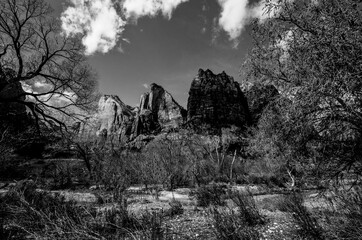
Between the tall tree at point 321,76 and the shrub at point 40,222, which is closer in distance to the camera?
the shrub at point 40,222

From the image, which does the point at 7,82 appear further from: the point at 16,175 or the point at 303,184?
the point at 303,184

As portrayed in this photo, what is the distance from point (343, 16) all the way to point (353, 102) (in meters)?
2.12

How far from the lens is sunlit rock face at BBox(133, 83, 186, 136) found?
86.2 metres

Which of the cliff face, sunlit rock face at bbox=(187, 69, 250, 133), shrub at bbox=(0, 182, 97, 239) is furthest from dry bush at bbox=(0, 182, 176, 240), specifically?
the cliff face

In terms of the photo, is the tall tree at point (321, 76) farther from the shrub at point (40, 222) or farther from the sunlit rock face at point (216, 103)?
the sunlit rock face at point (216, 103)

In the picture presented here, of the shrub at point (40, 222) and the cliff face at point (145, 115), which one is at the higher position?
the cliff face at point (145, 115)

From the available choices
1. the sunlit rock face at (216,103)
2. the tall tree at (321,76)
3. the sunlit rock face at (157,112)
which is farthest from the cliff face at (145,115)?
the tall tree at (321,76)

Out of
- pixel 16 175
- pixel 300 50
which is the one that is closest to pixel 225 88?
pixel 16 175

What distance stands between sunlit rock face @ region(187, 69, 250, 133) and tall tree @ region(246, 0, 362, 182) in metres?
69.9

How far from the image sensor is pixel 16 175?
63.4 ft

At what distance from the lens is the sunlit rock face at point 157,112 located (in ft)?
283

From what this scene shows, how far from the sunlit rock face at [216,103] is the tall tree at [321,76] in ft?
229

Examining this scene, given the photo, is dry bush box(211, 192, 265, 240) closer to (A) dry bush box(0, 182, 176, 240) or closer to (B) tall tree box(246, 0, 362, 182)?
(A) dry bush box(0, 182, 176, 240)

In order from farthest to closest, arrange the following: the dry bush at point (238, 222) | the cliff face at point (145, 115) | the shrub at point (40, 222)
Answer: the cliff face at point (145, 115), the dry bush at point (238, 222), the shrub at point (40, 222)
